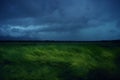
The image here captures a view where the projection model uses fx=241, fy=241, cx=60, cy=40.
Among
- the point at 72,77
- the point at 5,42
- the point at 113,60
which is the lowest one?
the point at 72,77

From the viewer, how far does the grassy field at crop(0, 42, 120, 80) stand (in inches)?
293

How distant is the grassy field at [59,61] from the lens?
24.4 ft

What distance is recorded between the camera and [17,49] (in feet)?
24.6

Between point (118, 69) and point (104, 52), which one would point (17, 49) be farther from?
point (118, 69)

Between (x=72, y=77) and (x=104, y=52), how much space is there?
131cm

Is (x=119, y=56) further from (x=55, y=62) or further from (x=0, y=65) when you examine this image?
(x=0, y=65)

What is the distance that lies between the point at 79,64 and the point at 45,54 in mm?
1126

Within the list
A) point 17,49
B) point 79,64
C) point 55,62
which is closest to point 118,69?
point 79,64

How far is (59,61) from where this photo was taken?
764cm

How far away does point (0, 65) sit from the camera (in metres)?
7.45

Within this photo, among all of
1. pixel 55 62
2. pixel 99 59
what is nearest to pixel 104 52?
pixel 99 59

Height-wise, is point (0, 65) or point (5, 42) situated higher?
point (5, 42)

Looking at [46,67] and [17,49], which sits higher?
[17,49]

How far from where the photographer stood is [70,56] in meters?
7.66
